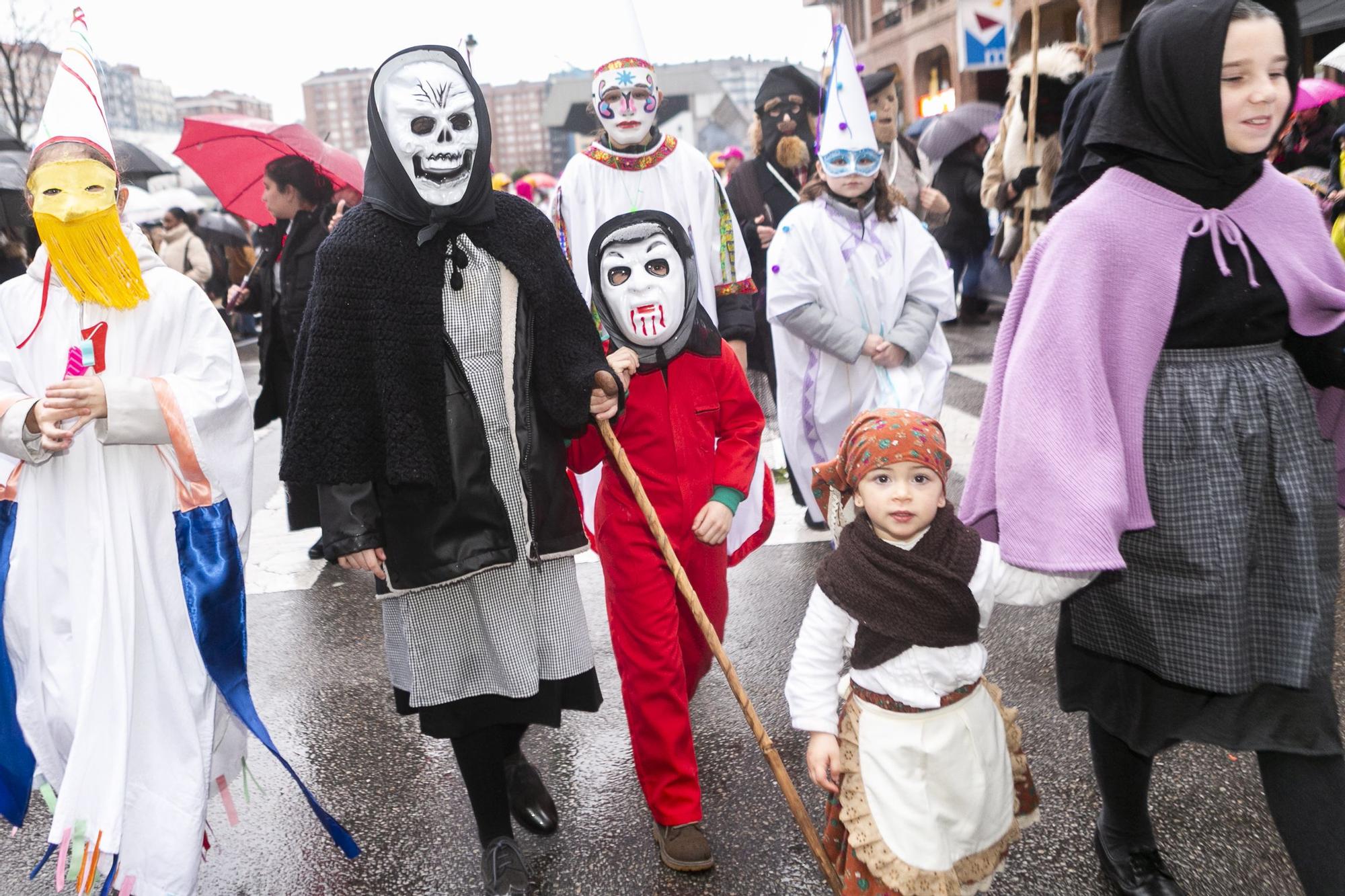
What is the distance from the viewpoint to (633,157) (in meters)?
5.25

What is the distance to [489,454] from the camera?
113 inches

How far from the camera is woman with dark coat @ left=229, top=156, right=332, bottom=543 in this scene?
5.77 metres

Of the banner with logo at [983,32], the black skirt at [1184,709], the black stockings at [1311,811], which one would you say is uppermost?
the banner with logo at [983,32]

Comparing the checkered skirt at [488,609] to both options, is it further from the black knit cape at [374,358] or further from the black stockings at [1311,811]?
the black stockings at [1311,811]

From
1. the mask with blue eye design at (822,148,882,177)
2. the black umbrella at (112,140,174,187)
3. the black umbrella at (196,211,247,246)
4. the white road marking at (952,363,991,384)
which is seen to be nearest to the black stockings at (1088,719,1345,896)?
the mask with blue eye design at (822,148,882,177)

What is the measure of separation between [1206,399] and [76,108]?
8.98 feet

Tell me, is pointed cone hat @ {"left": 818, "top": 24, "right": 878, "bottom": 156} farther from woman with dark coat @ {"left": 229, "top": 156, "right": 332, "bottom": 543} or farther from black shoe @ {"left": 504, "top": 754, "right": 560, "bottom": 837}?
black shoe @ {"left": 504, "top": 754, "right": 560, "bottom": 837}

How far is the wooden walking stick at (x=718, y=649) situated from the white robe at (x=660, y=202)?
7.45 feet

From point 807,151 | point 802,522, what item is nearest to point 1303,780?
point 802,522

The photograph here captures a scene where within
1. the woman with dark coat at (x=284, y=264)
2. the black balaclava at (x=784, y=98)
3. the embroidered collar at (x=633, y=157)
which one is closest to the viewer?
the embroidered collar at (x=633, y=157)

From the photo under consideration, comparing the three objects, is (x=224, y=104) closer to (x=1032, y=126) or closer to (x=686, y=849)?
(x=1032, y=126)

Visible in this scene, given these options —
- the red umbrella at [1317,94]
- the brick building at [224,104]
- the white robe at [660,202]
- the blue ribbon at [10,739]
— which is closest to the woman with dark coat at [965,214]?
the red umbrella at [1317,94]

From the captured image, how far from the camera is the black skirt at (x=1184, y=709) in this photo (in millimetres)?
2283

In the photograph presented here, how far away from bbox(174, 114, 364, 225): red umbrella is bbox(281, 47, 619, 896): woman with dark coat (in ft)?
12.5
